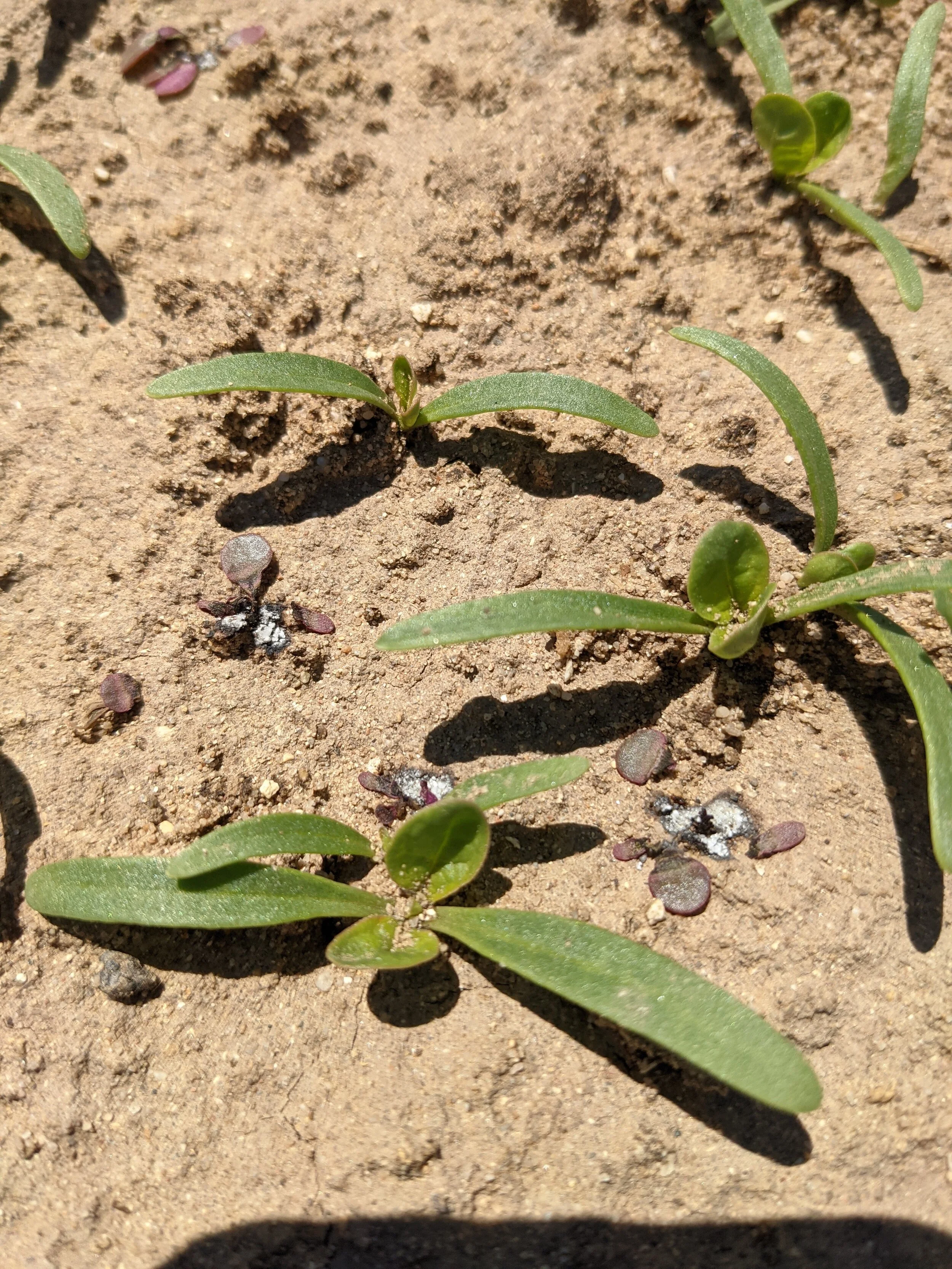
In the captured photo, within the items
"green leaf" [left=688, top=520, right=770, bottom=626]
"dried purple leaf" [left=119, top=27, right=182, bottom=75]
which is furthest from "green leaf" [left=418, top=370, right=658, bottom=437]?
"dried purple leaf" [left=119, top=27, right=182, bottom=75]

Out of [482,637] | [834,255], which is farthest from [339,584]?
[834,255]

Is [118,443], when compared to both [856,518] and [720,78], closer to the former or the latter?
[856,518]

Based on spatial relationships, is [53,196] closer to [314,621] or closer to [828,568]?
[314,621]

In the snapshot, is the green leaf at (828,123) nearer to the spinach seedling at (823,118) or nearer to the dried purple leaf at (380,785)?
the spinach seedling at (823,118)

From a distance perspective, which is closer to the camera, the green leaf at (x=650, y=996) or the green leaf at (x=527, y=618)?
the green leaf at (x=650, y=996)

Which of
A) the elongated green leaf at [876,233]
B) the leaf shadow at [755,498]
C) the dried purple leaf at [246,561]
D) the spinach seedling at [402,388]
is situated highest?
the elongated green leaf at [876,233]

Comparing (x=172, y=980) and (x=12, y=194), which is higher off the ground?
(x=12, y=194)

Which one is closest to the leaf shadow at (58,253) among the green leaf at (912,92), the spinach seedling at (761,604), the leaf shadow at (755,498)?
the spinach seedling at (761,604)
